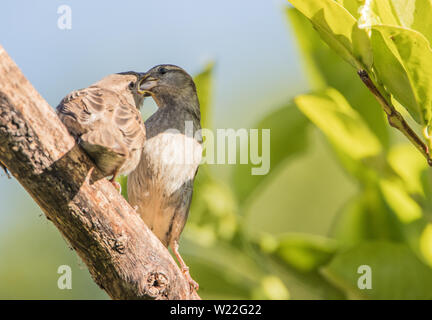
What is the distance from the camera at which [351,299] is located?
1937mm

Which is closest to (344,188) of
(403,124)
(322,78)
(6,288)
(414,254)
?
(322,78)

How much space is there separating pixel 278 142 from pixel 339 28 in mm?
892

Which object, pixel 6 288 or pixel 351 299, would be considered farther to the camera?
pixel 6 288

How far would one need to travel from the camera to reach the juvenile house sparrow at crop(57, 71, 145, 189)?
1.60 m

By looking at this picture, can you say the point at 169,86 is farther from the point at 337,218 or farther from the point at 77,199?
the point at 77,199

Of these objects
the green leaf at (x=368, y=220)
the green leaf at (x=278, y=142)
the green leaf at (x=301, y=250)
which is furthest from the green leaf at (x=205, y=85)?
the green leaf at (x=368, y=220)

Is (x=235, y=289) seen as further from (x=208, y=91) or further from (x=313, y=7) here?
(x=313, y=7)

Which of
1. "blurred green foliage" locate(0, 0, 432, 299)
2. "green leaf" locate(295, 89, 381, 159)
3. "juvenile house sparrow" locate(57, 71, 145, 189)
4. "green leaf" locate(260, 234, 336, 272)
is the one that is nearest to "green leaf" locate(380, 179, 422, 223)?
"blurred green foliage" locate(0, 0, 432, 299)

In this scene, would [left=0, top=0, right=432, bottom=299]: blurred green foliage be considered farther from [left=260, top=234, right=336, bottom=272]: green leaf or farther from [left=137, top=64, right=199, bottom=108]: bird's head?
[left=137, top=64, right=199, bottom=108]: bird's head

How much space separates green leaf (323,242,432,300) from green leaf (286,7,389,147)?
480 millimetres

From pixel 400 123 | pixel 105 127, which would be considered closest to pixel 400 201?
pixel 400 123

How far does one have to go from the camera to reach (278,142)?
2305 mm

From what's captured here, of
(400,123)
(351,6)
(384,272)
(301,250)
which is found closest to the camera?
(400,123)

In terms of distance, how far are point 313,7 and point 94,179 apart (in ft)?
2.32
